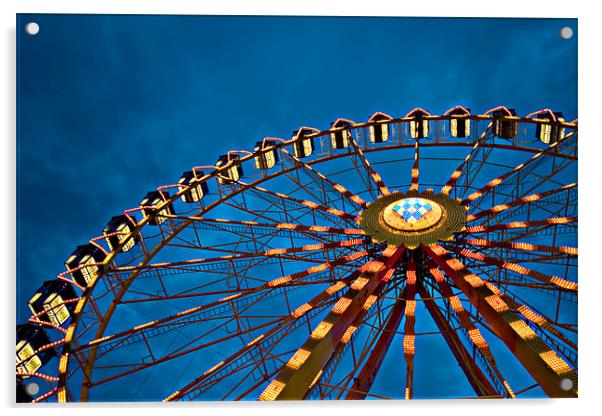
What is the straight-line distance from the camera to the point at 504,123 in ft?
→ 36.6

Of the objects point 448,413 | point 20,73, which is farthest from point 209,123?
point 448,413

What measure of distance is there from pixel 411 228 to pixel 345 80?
8.23 feet

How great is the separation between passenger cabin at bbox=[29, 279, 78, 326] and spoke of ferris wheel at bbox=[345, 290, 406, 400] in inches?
186

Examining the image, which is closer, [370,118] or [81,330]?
[81,330]

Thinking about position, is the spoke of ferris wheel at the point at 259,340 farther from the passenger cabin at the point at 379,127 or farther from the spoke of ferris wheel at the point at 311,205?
the passenger cabin at the point at 379,127

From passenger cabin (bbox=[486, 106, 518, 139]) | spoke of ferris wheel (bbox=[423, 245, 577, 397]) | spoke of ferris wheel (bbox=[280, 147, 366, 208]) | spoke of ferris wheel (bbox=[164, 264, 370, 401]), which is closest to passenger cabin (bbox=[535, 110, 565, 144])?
passenger cabin (bbox=[486, 106, 518, 139])

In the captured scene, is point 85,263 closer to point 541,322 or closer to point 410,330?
point 410,330

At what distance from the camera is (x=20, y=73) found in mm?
7418

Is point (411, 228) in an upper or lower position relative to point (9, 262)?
upper

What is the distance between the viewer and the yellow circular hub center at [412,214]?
31.7 feet

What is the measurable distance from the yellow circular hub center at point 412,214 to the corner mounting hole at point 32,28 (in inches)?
226

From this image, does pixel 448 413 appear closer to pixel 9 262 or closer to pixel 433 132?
pixel 9 262

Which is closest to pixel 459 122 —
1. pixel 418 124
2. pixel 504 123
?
pixel 418 124
